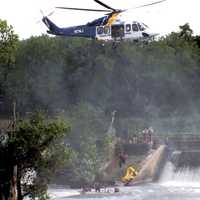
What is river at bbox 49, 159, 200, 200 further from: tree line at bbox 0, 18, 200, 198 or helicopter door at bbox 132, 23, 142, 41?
tree line at bbox 0, 18, 200, 198

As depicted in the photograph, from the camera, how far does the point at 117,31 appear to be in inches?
2365

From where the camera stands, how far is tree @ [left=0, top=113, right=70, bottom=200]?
26.3 meters

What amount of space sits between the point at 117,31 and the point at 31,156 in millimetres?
34607

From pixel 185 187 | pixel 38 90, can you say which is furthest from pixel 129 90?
pixel 185 187

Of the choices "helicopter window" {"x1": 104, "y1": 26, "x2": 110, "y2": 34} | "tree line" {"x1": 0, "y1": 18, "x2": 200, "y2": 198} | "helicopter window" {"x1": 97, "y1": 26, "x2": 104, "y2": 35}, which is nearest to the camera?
"helicopter window" {"x1": 104, "y1": 26, "x2": 110, "y2": 34}

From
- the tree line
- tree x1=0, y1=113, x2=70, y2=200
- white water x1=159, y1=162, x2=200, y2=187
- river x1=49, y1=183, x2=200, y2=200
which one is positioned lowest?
river x1=49, y1=183, x2=200, y2=200

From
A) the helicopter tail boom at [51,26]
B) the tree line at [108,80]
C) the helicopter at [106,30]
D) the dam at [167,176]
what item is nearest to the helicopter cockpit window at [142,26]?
the helicopter at [106,30]

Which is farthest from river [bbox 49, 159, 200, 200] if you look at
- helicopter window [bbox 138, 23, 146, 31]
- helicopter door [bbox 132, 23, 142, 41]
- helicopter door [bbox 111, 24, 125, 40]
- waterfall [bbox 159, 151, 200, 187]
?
helicopter window [bbox 138, 23, 146, 31]

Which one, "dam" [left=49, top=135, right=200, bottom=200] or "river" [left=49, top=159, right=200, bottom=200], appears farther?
"dam" [left=49, top=135, right=200, bottom=200]

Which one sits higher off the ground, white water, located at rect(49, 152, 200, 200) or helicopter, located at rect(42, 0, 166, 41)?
helicopter, located at rect(42, 0, 166, 41)

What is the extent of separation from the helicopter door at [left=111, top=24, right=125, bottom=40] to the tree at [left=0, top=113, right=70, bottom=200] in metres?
32.9

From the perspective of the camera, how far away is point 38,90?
229 feet

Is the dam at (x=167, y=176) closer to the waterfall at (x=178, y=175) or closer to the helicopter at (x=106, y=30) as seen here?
the waterfall at (x=178, y=175)

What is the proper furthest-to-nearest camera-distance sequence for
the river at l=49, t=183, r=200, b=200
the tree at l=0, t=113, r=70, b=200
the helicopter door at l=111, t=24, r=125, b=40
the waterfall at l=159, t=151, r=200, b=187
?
the helicopter door at l=111, t=24, r=125, b=40
the waterfall at l=159, t=151, r=200, b=187
the river at l=49, t=183, r=200, b=200
the tree at l=0, t=113, r=70, b=200
